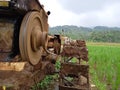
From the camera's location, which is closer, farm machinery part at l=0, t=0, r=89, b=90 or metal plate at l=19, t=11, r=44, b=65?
farm machinery part at l=0, t=0, r=89, b=90

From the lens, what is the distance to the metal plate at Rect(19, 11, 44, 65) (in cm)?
458

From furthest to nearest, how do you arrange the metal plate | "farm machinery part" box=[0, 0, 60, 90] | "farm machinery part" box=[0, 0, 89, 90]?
the metal plate, "farm machinery part" box=[0, 0, 60, 90], "farm machinery part" box=[0, 0, 89, 90]

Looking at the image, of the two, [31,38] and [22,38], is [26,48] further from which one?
[31,38]

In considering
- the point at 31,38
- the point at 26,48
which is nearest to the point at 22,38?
the point at 26,48

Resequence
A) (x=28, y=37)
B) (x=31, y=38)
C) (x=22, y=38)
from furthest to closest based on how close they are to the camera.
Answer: (x=31, y=38)
(x=28, y=37)
(x=22, y=38)

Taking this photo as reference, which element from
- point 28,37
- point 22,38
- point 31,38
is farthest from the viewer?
point 31,38

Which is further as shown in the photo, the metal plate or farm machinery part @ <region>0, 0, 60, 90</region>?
the metal plate

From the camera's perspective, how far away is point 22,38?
4.56m

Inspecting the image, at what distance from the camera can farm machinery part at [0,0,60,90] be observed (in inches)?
159

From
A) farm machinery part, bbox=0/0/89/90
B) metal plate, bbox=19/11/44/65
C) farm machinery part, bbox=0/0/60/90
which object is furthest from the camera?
metal plate, bbox=19/11/44/65

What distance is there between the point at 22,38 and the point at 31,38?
12.5 inches

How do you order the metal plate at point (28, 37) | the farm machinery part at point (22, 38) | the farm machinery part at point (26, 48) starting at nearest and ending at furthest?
the farm machinery part at point (26, 48)
the farm machinery part at point (22, 38)
the metal plate at point (28, 37)

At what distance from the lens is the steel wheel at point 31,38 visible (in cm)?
460

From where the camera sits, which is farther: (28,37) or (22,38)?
(28,37)
